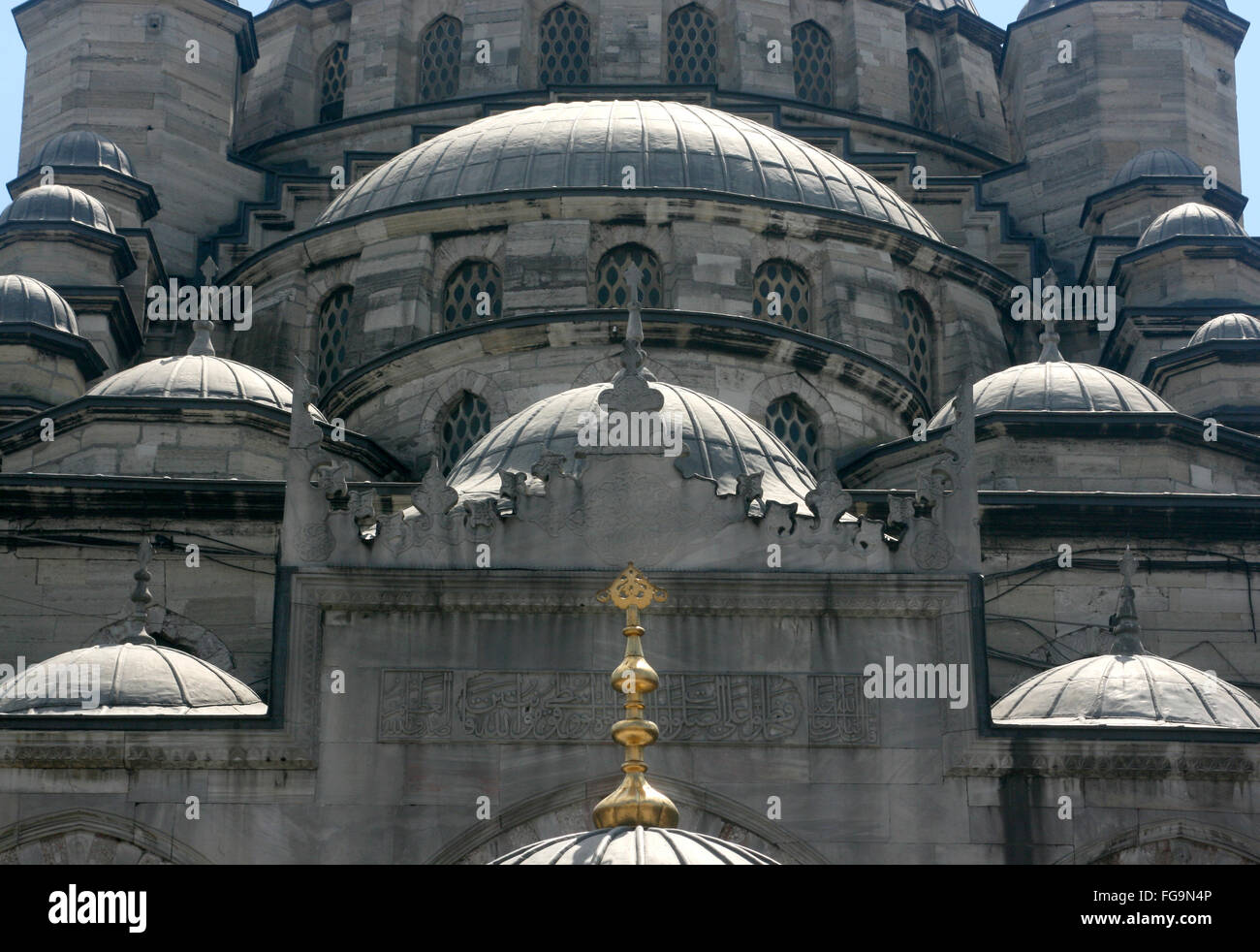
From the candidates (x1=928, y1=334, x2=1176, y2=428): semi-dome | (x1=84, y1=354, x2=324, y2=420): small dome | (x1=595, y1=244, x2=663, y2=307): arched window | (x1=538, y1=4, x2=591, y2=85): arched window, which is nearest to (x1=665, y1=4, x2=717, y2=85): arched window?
(x1=538, y1=4, x2=591, y2=85): arched window

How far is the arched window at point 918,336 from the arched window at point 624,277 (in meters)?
3.56

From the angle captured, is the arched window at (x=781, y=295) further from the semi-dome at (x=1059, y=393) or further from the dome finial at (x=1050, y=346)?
the dome finial at (x=1050, y=346)

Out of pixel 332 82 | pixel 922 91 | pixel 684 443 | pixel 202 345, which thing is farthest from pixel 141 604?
pixel 922 91

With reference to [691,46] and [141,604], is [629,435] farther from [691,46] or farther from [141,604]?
[691,46]

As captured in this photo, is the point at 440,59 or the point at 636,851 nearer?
the point at 636,851

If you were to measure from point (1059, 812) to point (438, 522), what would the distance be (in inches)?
242

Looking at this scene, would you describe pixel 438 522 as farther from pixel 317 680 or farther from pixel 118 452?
pixel 118 452

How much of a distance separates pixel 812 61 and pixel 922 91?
251cm

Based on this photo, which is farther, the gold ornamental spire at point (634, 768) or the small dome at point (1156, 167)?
the small dome at point (1156, 167)

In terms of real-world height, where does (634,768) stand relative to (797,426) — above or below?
below

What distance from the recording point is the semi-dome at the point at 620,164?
4038 cm

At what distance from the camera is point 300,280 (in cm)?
4119

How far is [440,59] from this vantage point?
177 ft

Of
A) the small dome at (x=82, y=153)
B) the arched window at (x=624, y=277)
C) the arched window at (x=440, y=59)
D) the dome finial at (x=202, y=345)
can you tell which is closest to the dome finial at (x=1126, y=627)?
the arched window at (x=624, y=277)
